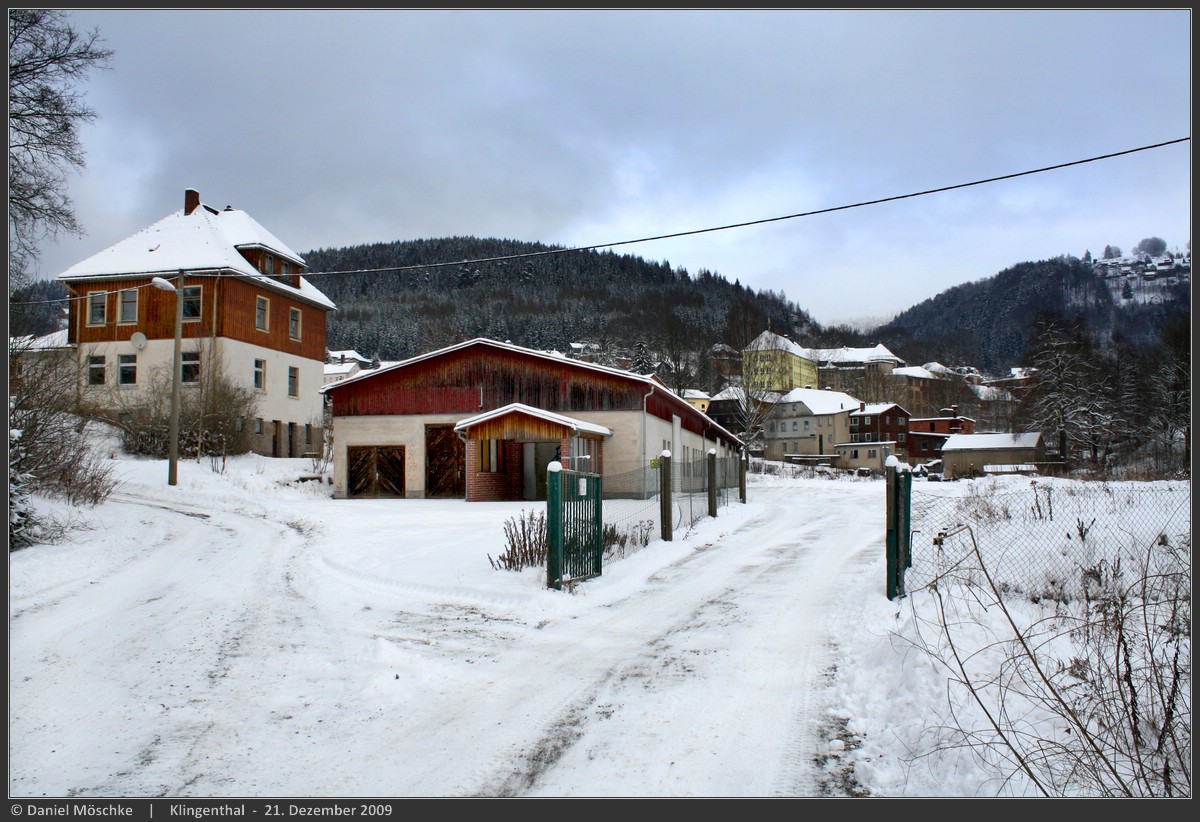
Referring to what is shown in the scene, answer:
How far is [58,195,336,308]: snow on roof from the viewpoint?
35.3 metres

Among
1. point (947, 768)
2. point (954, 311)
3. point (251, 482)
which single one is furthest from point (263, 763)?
point (954, 311)

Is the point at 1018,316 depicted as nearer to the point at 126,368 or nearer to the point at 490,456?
the point at 490,456

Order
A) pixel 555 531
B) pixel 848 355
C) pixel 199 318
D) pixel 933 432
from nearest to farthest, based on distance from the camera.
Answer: pixel 555 531, pixel 199 318, pixel 933 432, pixel 848 355

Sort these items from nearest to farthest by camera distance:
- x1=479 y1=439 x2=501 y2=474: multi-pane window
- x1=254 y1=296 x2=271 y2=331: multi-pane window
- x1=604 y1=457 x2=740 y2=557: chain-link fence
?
x1=604 y1=457 x2=740 y2=557: chain-link fence
x1=479 y1=439 x2=501 y2=474: multi-pane window
x1=254 y1=296 x2=271 y2=331: multi-pane window

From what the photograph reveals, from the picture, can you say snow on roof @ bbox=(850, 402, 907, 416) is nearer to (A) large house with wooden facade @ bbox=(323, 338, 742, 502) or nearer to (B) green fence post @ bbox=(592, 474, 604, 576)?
(A) large house with wooden facade @ bbox=(323, 338, 742, 502)

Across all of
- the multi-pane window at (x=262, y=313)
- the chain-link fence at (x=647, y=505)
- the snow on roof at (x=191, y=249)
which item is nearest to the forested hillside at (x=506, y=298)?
the snow on roof at (x=191, y=249)

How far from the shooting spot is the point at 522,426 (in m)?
25.2

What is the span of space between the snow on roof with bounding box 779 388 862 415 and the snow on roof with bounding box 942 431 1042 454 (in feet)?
53.4

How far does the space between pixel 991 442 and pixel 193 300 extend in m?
63.2

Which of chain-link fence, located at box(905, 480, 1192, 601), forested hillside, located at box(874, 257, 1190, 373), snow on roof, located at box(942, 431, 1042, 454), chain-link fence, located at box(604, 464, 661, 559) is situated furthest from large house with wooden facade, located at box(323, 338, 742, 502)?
snow on roof, located at box(942, 431, 1042, 454)

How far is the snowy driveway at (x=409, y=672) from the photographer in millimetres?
4402

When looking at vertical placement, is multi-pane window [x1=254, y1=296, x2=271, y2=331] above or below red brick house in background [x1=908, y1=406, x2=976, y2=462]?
above

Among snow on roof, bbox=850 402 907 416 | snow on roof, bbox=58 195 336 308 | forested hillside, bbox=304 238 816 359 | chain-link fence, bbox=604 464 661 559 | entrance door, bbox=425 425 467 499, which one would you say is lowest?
chain-link fence, bbox=604 464 661 559

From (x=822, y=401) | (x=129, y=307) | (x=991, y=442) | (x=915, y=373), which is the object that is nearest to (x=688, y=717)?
(x=129, y=307)
